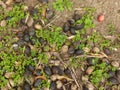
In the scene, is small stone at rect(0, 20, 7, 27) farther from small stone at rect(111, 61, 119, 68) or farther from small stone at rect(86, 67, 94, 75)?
small stone at rect(111, 61, 119, 68)

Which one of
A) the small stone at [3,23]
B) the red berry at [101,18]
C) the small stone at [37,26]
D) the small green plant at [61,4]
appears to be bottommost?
the red berry at [101,18]

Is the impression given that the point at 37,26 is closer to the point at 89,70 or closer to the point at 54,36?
the point at 54,36

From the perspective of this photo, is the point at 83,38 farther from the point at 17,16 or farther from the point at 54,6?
the point at 17,16

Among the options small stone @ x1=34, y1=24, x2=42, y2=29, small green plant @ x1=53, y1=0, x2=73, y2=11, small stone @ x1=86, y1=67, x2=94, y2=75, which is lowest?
small stone @ x1=86, y1=67, x2=94, y2=75

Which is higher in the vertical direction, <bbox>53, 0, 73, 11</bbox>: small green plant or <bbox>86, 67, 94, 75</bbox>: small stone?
<bbox>53, 0, 73, 11</bbox>: small green plant

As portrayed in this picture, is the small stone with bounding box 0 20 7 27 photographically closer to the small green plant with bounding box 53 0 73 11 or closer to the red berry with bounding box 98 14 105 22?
the small green plant with bounding box 53 0 73 11

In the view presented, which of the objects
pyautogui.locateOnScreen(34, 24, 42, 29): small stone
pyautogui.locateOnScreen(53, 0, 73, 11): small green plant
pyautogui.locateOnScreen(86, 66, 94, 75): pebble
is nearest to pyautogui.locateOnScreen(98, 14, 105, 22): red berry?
pyautogui.locateOnScreen(53, 0, 73, 11): small green plant

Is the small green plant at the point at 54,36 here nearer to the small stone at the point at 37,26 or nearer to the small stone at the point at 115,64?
the small stone at the point at 37,26

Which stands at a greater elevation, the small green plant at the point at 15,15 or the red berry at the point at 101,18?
the small green plant at the point at 15,15

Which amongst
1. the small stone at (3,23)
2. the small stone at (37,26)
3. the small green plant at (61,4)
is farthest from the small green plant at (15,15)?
the small green plant at (61,4)

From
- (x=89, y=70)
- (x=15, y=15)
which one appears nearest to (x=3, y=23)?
(x=15, y=15)

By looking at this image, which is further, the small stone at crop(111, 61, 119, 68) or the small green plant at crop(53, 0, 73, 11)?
the small green plant at crop(53, 0, 73, 11)
